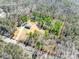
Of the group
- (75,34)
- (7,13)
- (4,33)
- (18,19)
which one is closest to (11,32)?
(4,33)


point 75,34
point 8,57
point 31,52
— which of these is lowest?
point 75,34

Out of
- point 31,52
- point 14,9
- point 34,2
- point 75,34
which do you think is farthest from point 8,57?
point 34,2

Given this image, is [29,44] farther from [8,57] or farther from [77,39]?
[8,57]

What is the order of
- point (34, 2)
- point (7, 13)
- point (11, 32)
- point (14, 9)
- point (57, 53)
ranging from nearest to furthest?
point (57, 53) → point (11, 32) → point (7, 13) → point (14, 9) → point (34, 2)

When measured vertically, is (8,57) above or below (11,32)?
above

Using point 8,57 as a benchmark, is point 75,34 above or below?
below

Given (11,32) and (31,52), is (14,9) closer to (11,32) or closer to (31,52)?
(11,32)

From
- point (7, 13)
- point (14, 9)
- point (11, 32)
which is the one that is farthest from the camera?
point (14, 9)

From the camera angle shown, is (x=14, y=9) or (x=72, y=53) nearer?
(x=72, y=53)

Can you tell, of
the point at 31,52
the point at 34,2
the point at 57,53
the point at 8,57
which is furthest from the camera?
the point at 34,2
